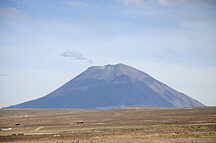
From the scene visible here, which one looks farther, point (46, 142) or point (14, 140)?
point (14, 140)

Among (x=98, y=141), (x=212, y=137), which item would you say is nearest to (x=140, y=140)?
(x=98, y=141)

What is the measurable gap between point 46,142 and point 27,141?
15.4 feet

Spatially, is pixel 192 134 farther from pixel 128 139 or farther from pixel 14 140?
pixel 14 140

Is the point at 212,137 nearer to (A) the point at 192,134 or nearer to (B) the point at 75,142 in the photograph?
(A) the point at 192,134

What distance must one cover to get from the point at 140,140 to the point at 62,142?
34.0ft

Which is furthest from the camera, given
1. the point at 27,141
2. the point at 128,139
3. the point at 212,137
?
the point at 27,141

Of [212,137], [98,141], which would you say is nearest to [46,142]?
[98,141]

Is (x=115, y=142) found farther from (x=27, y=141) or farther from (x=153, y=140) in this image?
(x=27, y=141)

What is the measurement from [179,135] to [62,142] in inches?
625

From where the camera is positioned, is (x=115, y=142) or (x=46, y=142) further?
(x=46, y=142)

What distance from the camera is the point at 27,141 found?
6469 cm

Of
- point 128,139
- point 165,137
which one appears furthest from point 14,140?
point 165,137

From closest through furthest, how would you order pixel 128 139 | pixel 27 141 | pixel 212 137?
pixel 212 137 < pixel 128 139 < pixel 27 141

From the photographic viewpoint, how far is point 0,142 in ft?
218
